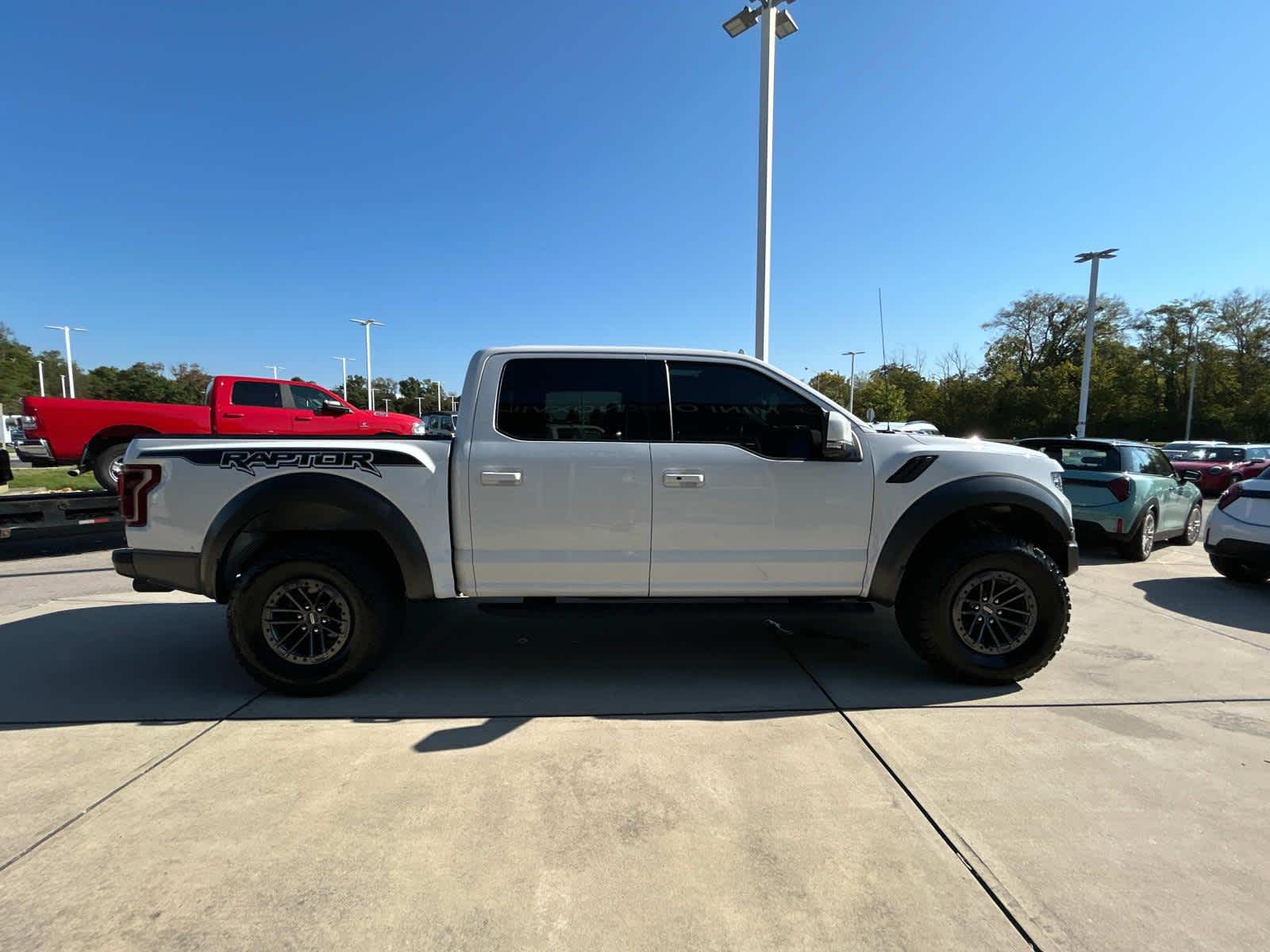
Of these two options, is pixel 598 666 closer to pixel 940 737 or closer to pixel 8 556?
pixel 940 737

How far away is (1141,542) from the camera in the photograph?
25.1ft

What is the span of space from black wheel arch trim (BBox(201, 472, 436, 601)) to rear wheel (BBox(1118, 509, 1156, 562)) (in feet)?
27.8

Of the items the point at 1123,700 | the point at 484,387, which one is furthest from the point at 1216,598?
the point at 484,387

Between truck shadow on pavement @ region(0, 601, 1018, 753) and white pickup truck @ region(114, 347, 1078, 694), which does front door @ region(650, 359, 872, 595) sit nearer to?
white pickup truck @ region(114, 347, 1078, 694)

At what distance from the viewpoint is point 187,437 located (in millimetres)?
3734

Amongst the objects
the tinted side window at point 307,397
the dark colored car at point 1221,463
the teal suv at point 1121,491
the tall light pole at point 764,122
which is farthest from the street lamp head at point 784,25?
the dark colored car at point 1221,463

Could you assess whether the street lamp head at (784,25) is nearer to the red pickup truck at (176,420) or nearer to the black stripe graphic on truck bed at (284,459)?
the red pickup truck at (176,420)

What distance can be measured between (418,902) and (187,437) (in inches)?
123

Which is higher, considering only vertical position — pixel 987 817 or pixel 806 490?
pixel 806 490

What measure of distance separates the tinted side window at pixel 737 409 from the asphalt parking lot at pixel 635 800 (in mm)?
1069

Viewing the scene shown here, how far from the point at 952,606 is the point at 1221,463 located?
18.2 metres

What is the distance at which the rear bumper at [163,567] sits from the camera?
11.4 ft

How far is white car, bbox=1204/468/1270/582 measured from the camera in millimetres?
5973

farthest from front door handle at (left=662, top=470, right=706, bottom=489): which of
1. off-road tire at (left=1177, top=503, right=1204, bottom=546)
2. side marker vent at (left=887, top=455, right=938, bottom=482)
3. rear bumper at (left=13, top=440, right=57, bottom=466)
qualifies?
rear bumper at (left=13, top=440, right=57, bottom=466)
